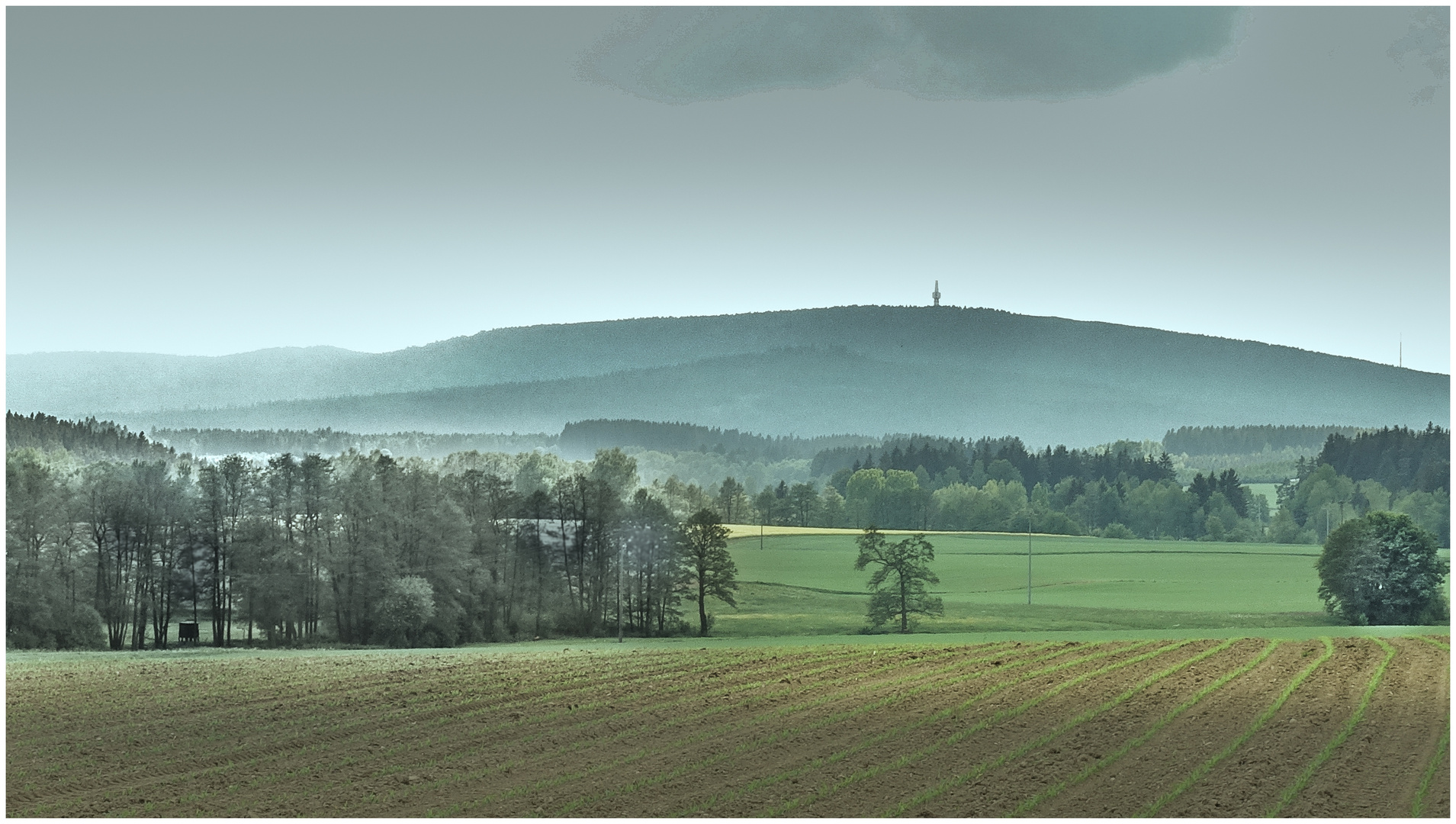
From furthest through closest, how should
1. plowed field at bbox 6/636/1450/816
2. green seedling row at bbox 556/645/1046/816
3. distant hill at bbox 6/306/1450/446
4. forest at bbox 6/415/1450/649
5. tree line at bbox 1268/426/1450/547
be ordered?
forest at bbox 6/415/1450/649
distant hill at bbox 6/306/1450/446
tree line at bbox 1268/426/1450/547
green seedling row at bbox 556/645/1046/816
plowed field at bbox 6/636/1450/816

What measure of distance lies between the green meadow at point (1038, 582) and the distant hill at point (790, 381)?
5.67 ft

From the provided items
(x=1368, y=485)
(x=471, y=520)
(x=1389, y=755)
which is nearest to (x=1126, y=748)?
(x=1389, y=755)

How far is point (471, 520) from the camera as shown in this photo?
1809 cm

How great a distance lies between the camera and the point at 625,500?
1767cm

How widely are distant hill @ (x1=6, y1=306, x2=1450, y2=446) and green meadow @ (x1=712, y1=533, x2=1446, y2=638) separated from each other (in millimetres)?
1727

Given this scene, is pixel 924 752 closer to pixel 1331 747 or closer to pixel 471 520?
pixel 1331 747

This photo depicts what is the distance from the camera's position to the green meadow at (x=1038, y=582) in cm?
1772

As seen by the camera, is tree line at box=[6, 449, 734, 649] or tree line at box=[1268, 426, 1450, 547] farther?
tree line at box=[6, 449, 734, 649]

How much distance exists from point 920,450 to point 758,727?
7023 mm

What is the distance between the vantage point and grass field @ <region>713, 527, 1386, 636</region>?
17.7 meters

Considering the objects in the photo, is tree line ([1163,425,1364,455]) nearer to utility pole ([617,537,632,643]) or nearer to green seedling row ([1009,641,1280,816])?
green seedling row ([1009,641,1280,816])

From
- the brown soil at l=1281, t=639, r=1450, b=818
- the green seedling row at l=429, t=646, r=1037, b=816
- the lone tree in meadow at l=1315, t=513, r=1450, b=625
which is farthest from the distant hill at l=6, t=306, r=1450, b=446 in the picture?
the green seedling row at l=429, t=646, r=1037, b=816

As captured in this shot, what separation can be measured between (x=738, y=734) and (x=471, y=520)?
7.74 metres

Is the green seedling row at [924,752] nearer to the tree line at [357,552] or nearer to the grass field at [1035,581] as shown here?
the grass field at [1035,581]
